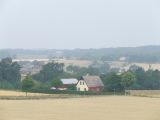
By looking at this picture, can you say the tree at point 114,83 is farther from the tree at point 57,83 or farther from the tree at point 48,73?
the tree at point 48,73

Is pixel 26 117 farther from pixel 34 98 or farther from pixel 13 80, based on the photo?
pixel 13 80

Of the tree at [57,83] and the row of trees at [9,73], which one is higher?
the row of trees at [9,73]

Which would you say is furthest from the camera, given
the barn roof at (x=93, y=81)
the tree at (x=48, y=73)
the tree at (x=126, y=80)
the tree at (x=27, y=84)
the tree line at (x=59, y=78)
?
the tree at (x=48, y=73)

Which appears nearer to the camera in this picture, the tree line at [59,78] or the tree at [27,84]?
the tree line at [59,78]

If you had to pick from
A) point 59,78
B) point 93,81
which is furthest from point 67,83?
point 93,81

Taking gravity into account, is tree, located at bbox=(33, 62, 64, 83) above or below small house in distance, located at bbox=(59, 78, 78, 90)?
above

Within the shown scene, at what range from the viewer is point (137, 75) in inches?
2125

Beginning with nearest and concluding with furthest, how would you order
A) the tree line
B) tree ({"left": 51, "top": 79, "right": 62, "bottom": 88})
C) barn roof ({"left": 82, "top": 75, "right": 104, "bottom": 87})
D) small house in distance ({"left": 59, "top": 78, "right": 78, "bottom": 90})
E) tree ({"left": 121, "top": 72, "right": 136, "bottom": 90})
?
tree ({"left": 121, "top": 72, "right": 136, "bottom": 90}) → the tree line → barn roof ({"left": 82, "top": 75, "right": 104, "bottom": 87}) → tree ({"left": 51, "top": 79, "right": 62, "bottom": 88}) → small house in distance ({"left": 59, "top": 78, "right": 78, "bottom": 90})

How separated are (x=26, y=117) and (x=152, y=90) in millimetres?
28341

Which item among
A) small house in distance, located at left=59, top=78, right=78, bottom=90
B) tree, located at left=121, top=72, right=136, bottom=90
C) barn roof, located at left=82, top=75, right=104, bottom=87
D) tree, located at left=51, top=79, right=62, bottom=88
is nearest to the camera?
tree, located at left=121, top=72, right=136, bottom=90

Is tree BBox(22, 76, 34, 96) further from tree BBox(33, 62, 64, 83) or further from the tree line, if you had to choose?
tree BBox(33, 62, 64, 83)

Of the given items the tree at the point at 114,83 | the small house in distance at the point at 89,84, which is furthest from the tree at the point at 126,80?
the small house in distance at the point at 89,84

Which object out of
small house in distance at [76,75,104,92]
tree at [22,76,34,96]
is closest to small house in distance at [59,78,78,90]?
small house in distance at [76,75,104,92]

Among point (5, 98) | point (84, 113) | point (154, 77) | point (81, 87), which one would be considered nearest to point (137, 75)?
Result: point (154, 77)
